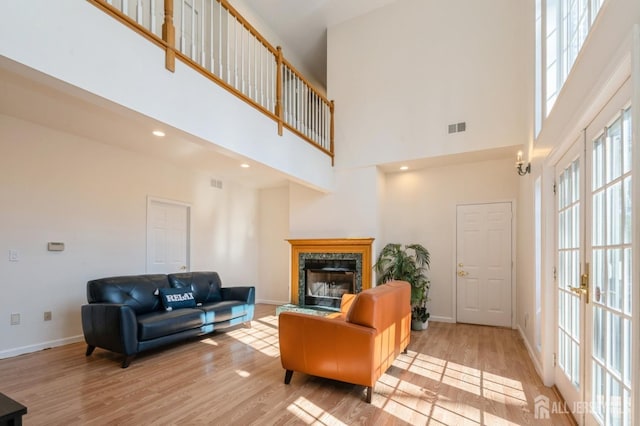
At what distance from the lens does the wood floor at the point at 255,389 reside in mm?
2449

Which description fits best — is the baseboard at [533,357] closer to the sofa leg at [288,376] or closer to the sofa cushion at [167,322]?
the sofa leg at [288,376]

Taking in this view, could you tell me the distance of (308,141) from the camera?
17.0 feet

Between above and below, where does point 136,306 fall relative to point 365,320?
below

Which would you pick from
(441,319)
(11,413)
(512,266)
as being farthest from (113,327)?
(512,266)

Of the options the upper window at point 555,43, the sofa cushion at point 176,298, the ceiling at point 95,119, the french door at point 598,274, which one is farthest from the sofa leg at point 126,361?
the upper window at point 555,43

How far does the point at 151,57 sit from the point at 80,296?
11.4 feet

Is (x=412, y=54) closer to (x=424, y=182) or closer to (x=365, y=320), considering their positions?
(x=424, y=182)

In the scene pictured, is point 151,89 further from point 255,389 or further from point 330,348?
point 255,389

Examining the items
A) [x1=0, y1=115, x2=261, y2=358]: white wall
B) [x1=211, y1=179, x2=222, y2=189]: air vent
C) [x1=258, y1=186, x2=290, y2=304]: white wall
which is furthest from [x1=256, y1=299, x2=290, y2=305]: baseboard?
[x1=0, y1=115, x2=261, y2=358]: white wall

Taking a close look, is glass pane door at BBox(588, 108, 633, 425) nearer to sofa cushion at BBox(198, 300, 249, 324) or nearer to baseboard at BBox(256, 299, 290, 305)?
sofa cushion at BBox(198, 300, 249, 324)

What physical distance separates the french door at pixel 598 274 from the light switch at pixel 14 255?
550 cm

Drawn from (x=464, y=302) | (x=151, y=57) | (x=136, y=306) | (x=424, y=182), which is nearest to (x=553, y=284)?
(x=464, y=302)

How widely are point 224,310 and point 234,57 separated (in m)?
3.55

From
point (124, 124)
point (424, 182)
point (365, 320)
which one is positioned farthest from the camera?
point (424, 182)
